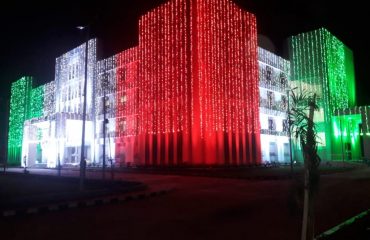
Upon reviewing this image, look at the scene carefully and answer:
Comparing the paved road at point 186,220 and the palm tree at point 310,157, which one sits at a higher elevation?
the palm tree at point 310,157

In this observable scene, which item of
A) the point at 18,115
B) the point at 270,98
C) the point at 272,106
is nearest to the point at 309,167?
the point at 272,106

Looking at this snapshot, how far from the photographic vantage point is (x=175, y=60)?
37.3m

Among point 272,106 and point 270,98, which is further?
point 270,98

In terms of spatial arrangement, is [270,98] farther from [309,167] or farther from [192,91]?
[309,167]

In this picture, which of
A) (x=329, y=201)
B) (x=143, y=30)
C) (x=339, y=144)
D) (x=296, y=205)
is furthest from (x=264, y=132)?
(x=296, y=205)

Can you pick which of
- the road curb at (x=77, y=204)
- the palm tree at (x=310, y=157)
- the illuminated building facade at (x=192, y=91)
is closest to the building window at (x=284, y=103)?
the illuminated building facade at (x=192, y=91)

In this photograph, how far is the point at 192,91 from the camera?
115ft

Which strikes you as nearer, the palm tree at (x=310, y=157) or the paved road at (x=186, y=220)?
the palm tree at (x=310, y=157)

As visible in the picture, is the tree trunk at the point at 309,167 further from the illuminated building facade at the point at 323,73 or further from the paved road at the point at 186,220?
the illuminated building facade at the point at 323,73

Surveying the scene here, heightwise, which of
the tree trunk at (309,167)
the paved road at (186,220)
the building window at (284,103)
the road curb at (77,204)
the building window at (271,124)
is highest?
the building window at (284,103)

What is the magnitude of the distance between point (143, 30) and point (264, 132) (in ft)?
66.0

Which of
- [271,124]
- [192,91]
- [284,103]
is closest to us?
[192,91]

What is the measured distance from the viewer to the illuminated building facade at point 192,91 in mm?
35812

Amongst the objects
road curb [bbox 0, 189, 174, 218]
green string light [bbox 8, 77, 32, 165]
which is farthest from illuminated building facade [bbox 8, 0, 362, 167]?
green string light [bbox 8, 77, 32, 165]
